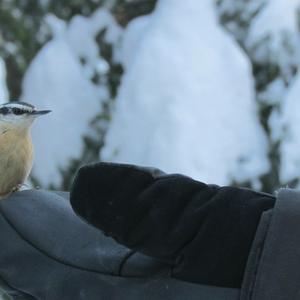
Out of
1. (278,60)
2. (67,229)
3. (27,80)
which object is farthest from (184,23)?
(67,229)

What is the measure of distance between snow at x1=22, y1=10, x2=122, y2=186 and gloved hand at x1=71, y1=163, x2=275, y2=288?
2.89 meters

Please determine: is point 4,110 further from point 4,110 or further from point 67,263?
point 67,263

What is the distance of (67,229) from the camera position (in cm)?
178

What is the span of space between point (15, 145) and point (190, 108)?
1.20 meters

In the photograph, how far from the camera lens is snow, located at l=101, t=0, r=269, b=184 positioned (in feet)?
12.8

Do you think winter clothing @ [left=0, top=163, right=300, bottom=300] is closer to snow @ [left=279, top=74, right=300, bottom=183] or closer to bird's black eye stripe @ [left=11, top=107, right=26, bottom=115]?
bird's black eye stripe @ [left=11, top=107, right=26, bottom=115]

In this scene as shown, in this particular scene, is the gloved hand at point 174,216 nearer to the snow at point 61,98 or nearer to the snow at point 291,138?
the snow at point 291,138

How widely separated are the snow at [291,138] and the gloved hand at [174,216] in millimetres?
2324

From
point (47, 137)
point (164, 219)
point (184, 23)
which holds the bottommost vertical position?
point (47, 137)

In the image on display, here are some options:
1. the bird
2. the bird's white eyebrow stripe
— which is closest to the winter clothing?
the bird

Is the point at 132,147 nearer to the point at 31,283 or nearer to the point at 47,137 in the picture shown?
the point at 47,137

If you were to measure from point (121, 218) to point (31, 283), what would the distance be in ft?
1.07

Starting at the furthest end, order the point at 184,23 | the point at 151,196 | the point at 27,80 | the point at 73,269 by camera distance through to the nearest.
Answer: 1. the point at 27,80
2. the point at 184,23
3. the point at 73,269
4. the point at 151,196

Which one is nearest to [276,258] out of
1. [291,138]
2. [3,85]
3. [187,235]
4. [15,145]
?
[187,235]
